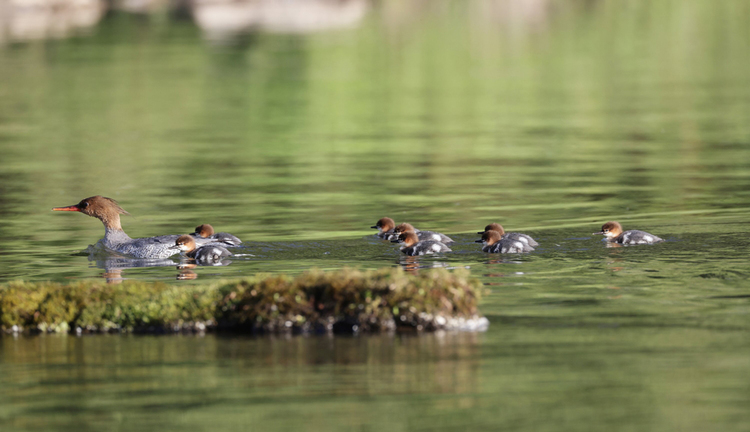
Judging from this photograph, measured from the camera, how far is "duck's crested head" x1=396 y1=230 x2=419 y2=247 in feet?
48.5

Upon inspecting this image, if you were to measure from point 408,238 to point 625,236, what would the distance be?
8.52 feet

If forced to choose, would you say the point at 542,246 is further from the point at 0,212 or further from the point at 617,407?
the point at 0,212

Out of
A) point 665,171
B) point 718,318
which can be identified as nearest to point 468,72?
point 665,171

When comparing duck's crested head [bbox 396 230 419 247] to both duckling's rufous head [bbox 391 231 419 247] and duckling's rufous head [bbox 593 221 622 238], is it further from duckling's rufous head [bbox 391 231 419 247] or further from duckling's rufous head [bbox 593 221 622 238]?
duckling's rufous head [bbox 593 221 622 238]

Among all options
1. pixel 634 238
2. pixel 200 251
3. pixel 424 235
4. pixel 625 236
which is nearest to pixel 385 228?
pixel 424 235

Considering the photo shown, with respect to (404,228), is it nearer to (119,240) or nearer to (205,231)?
(205,231)

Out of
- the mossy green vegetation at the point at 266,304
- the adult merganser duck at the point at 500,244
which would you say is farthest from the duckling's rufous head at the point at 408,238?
the mossy green vegetation at the point at 266,304

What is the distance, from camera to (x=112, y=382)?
8.29 metres

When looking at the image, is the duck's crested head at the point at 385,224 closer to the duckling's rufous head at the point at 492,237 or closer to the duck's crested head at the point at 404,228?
the duck's crested head at the point at 404,228

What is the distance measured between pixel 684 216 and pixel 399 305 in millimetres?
8828

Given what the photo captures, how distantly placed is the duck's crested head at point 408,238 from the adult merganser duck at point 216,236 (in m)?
2.13

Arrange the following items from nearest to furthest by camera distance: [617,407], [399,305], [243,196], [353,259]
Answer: [617,407] → [399,305] → [353,259] → [243,196]

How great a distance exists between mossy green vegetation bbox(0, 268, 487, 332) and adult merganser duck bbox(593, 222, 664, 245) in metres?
5.01

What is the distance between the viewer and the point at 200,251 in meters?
14.7
